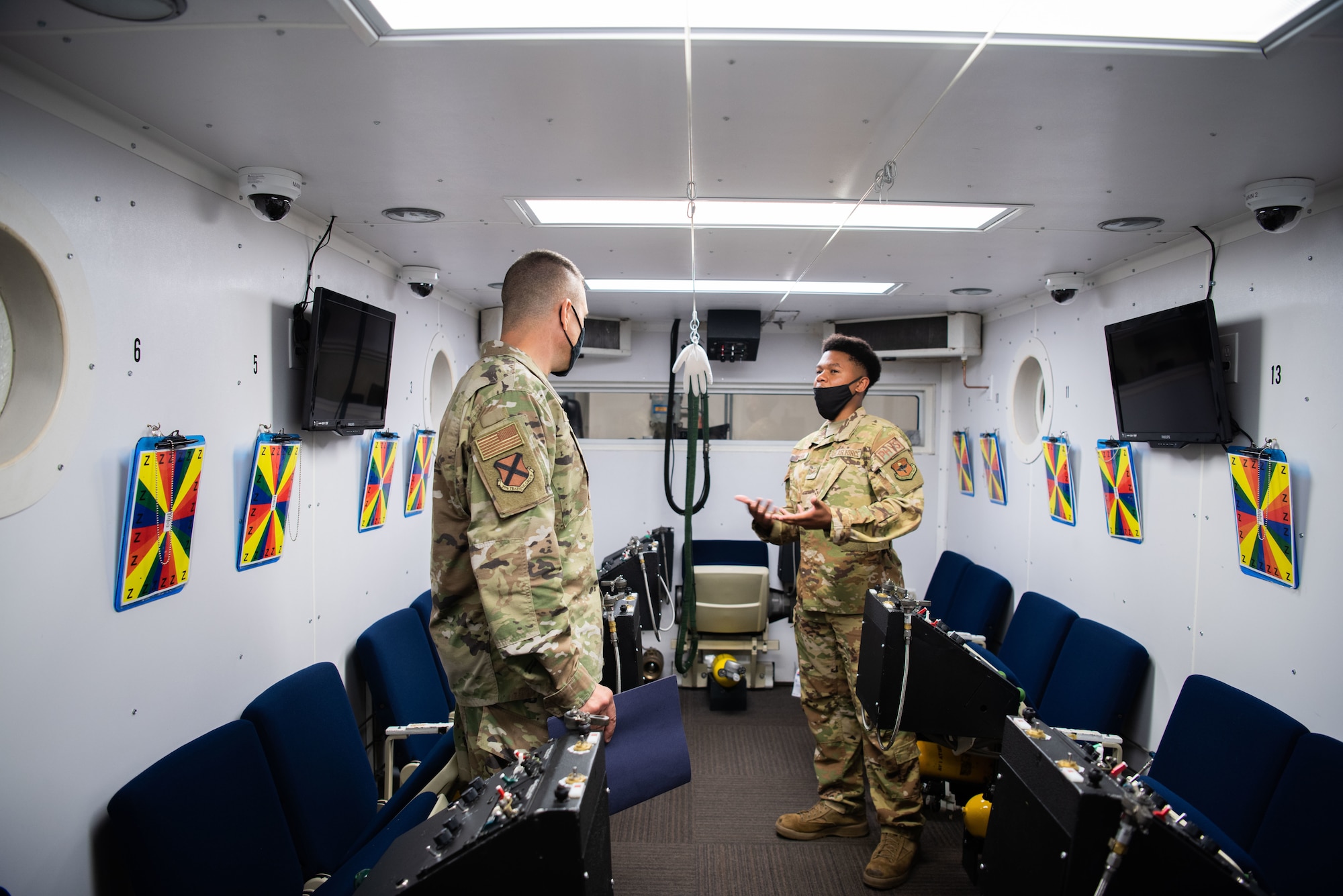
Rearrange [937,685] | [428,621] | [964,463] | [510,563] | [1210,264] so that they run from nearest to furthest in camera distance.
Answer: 1. [510,563]
2. [937,685]
3. [1210,264]
4. [428,621]
5. [964,463]

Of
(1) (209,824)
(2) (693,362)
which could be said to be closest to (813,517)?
(2) (693,362)

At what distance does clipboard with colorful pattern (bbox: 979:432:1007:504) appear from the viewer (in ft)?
14.4

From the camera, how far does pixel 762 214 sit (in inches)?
96.7

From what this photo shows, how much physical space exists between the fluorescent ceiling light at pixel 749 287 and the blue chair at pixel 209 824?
2.64m

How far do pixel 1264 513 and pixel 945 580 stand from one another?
257 centimetres

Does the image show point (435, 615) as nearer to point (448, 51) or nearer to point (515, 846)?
point (515, 846)

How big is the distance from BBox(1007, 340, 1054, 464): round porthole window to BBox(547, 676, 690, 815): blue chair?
10.3ft

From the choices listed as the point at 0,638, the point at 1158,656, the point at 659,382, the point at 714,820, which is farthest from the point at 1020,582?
the point at 0,638

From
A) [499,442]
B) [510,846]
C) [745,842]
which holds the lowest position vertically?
[745,842]

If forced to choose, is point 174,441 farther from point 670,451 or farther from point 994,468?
point 994,468

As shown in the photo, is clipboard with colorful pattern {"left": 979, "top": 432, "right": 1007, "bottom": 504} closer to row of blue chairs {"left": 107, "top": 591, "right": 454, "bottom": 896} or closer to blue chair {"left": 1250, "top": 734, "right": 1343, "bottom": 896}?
blue chair {"left": 1250, "top": 734, "right": 1343, "bottom": 896}

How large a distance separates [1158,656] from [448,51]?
3339 mm

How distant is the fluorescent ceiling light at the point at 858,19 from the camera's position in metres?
1.23

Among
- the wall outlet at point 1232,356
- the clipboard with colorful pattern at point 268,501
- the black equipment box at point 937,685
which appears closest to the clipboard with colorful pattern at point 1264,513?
the wall outlet at point 1232,356
